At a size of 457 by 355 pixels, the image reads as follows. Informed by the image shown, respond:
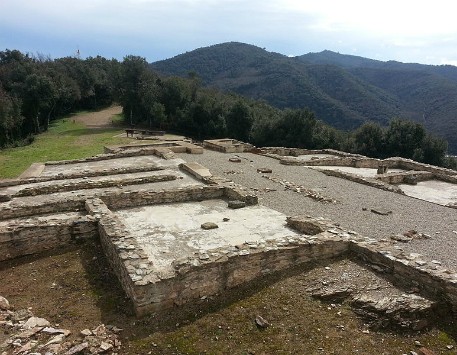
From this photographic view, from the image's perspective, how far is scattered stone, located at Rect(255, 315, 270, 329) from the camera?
696 centimetres

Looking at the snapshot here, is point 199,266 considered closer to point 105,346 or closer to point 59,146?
point 105,346

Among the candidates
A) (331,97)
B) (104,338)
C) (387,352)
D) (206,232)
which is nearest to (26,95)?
(206,232)

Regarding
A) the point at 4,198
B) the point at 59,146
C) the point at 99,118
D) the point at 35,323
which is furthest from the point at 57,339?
the point at 99,118

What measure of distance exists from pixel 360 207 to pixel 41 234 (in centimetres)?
985

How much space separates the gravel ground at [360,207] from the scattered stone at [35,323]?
7.38 m

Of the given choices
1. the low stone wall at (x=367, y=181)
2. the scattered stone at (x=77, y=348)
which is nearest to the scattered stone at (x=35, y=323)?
the scattered stone at (x=77, y=348)

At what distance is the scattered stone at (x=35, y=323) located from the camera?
6.99 meters

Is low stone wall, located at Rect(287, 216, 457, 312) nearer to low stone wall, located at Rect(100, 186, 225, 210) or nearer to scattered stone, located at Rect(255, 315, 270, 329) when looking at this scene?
scattered stone, located at Rect(255, 315, 270, 329)

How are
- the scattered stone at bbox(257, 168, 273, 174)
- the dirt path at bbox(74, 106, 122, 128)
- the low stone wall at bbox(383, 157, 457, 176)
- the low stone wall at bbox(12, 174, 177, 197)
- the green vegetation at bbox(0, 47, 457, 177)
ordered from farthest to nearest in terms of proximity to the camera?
1. the dirt path at bbox(74, 106, 122, 128)
2. the green vegetation at bbox(0, 47, 457, 177)
3. the low stone wall at bbox(383, 157, 457, 176)
4. the scattered stone at bbox(257, 168, 273, 174)
5. the low stone wall at bbox(12, 174, 177, 197)

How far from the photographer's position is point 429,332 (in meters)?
6.80

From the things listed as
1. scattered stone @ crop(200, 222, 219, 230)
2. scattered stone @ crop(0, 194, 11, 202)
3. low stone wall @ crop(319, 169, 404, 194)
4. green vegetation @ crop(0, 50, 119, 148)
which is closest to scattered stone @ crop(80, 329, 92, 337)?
scattered stone @ crop(200, 222, 219, 230)

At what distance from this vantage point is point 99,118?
52.4 meters

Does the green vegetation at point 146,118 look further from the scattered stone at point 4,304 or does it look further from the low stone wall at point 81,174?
the scattered stone at point 4,304

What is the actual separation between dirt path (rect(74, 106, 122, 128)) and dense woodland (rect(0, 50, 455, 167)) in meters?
2.77
